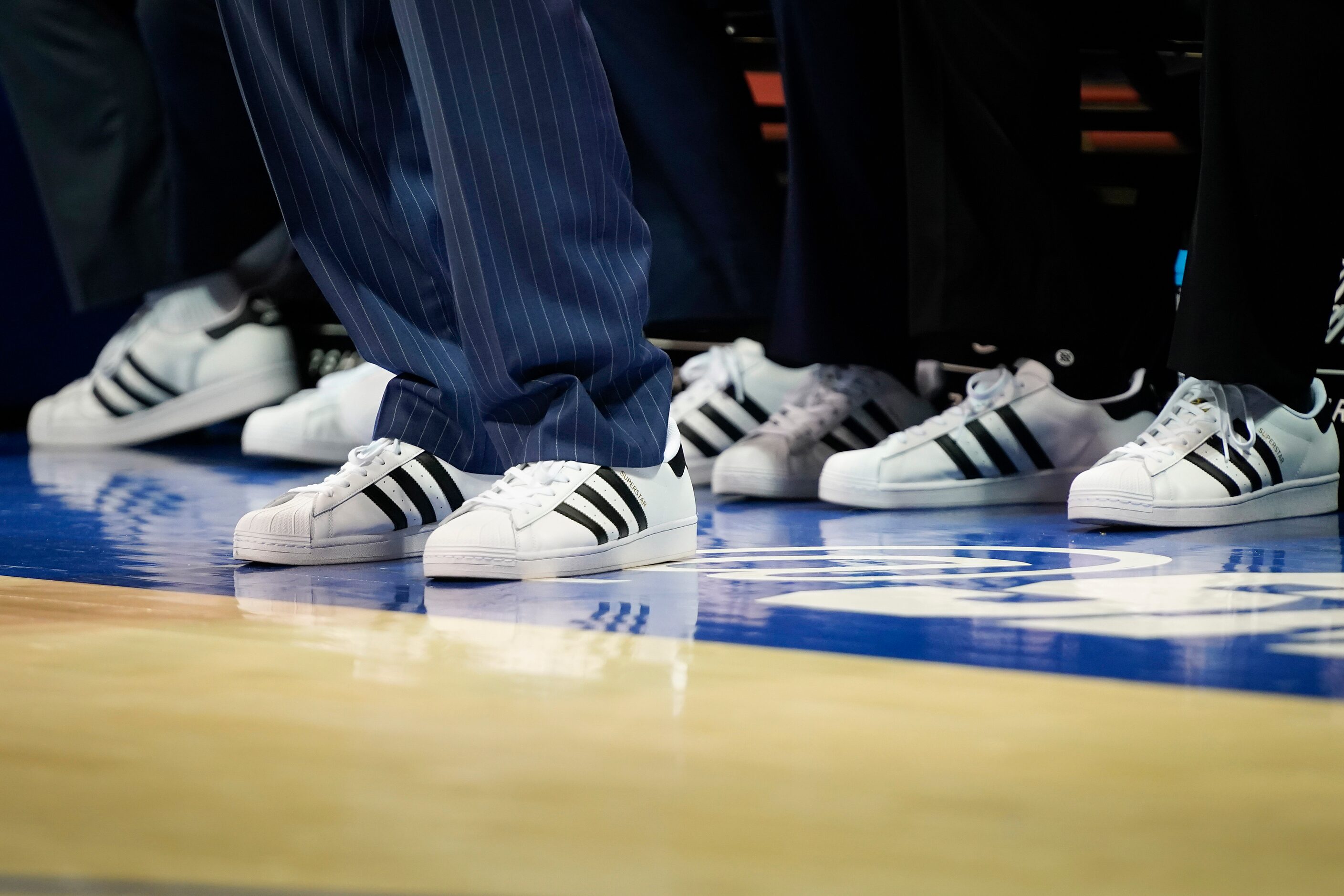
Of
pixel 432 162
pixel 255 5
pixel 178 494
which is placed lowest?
pixel 178 494

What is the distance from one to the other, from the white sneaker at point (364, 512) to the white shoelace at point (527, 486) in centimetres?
7

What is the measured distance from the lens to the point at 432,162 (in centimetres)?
109

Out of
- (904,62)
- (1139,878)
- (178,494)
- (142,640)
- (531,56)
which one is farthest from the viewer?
(178,494)

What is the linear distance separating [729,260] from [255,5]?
770mm

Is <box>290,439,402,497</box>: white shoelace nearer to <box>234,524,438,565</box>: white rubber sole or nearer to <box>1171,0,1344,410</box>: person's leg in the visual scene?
<box>234,524,438,565</box>: white rubber sole

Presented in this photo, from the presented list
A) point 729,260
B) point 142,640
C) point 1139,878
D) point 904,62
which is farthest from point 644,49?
point 1139,878

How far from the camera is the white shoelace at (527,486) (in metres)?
1.10

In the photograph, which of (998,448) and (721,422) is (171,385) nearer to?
(721,422)

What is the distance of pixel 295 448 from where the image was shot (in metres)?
1.92

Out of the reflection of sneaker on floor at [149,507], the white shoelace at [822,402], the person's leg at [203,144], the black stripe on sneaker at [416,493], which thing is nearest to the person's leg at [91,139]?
the person's leg at [203,144]

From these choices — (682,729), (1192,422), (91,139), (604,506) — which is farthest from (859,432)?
(91,139)

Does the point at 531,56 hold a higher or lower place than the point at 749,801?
higher

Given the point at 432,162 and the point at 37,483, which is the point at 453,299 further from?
the point at 37,483

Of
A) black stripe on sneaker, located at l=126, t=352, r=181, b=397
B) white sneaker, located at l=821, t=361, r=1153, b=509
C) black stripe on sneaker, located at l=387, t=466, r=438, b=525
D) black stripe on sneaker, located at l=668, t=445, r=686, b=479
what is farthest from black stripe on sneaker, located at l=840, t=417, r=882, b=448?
black stripe on sneaker, located at l=126, t=352, r=181, b=397
